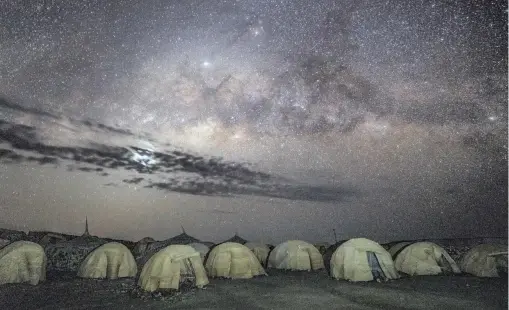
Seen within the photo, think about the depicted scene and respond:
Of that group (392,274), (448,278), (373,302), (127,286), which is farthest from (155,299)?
(448,278)

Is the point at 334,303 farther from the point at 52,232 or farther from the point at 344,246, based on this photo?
the point at 52,232

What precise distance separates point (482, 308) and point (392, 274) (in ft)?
21.6

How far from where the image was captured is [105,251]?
76.0ft

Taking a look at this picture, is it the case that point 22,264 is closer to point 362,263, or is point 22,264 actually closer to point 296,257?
point 296,257

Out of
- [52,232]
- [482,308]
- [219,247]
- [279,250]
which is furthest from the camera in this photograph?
[52,232]

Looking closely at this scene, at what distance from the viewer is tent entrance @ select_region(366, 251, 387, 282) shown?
19.6 metres

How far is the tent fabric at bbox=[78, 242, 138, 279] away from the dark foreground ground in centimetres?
133

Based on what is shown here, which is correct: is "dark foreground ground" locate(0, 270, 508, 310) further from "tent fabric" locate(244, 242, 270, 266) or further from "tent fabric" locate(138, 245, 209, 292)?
"tent fabric" locate(244, 242, 270, 266)

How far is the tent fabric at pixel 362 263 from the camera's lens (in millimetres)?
19672

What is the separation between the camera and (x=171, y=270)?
17719 millimetres

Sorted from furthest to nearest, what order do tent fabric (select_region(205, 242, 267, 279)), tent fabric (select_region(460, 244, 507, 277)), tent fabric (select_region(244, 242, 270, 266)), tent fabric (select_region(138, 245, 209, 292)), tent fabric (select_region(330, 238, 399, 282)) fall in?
tent fabric (select_region(244, 242, 270, 266)) < tent fabric (select_region(205, 242, 267, 279)) < tent fabric (select_region(460, 244, 507, 277)) < tent fabric (select_region(330, 238, 399, 282)) < tent fabric (select_region(138, 245, 209, 292))

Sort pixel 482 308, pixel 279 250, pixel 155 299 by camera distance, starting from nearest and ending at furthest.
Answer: pixel 482 308 < pixel 155 299 < pixel 279 250

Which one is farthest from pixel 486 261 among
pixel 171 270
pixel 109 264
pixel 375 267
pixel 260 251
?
pixel 109 264

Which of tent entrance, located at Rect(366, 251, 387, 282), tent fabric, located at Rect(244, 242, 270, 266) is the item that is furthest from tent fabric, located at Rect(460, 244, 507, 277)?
tent fabric, located at Rect(244, 242, 270, 266)
